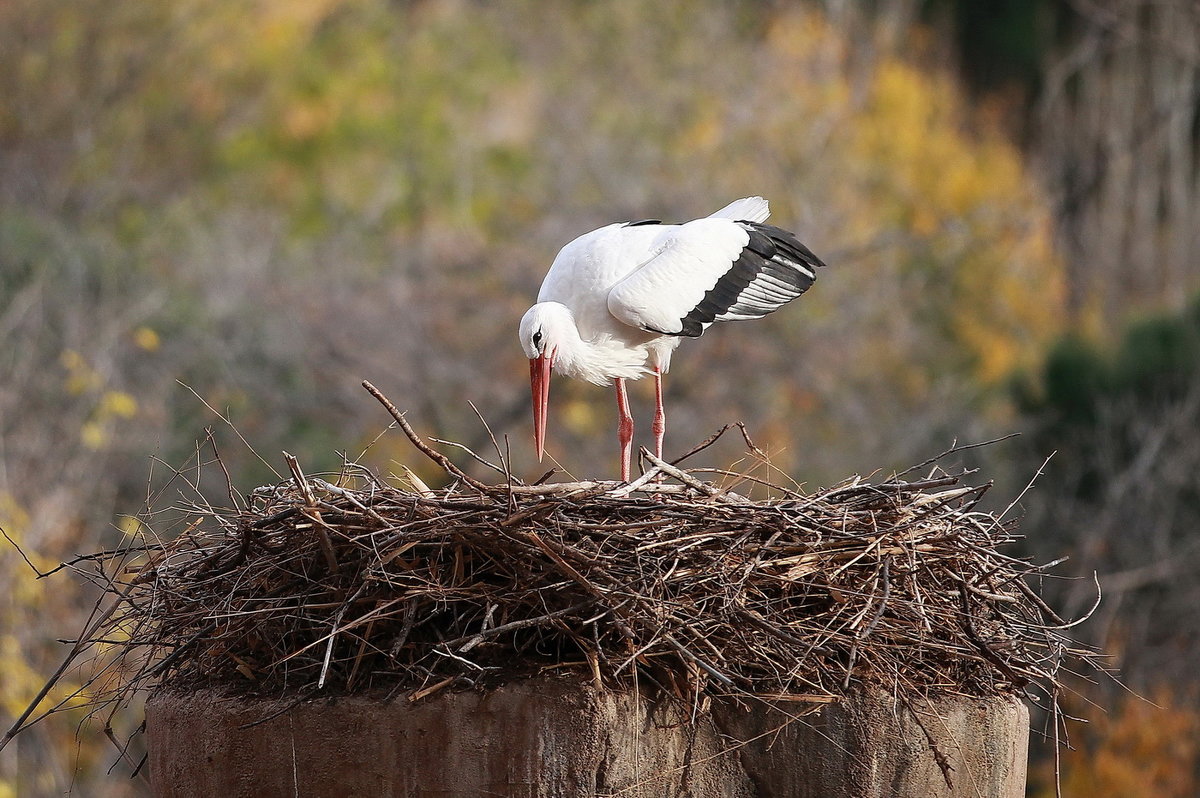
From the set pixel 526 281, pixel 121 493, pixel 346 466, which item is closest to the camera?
pixel 346 466

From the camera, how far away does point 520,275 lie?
18.2 metres

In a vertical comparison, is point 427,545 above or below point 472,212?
below

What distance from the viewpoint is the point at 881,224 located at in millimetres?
21453

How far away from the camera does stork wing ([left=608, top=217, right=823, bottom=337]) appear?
575 cm

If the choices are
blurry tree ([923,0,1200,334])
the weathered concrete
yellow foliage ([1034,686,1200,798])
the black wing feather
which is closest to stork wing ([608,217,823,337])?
the black wing feather

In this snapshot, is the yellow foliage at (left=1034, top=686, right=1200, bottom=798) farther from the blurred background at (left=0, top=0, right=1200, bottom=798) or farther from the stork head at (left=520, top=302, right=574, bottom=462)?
the stork head at (left=520, top=302, right=574, bottom=462)

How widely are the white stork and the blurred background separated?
12.9 feet

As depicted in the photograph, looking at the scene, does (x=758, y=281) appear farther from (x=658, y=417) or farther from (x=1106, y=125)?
(x=1106, y=125)

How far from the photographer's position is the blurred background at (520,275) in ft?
46.2

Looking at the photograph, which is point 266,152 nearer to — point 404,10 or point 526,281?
point 404,10

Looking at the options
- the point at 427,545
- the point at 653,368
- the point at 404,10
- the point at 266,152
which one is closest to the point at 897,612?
the point at 427,545

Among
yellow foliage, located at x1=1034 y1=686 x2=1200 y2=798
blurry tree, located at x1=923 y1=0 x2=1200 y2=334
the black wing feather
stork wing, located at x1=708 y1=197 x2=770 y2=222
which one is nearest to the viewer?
the black wing feather

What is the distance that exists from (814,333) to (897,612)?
47.0 ft

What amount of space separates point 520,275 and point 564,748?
14.5 meters
